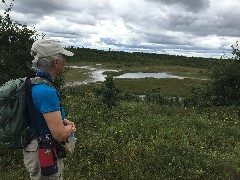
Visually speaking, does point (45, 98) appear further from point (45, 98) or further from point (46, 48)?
point (46, 48)

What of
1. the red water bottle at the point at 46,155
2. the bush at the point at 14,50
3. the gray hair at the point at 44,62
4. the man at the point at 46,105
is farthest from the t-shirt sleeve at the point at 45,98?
the bush at the point at 14,50

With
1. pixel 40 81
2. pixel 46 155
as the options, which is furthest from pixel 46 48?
pixel 46 155

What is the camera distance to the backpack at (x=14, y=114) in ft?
12.1

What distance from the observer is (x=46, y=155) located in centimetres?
374

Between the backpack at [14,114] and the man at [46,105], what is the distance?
0.09 m

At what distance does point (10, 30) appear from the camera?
620 inches

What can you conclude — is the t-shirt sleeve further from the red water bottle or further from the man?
the red water bottle

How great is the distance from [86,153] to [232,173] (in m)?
3.96

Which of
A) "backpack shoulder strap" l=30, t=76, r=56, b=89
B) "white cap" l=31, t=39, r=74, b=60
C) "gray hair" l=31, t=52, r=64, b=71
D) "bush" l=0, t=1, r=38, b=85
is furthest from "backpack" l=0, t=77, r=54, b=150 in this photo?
"bush" l=0, t=1, r=38, b=85

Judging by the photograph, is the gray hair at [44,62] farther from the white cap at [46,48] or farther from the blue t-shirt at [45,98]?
the blue t-shirt at [45,98]

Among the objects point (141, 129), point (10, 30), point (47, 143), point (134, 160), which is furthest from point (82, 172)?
point (10, 30)

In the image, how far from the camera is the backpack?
12.1ft

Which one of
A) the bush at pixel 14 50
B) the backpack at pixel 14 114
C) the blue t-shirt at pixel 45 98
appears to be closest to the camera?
the blue t-shirt at pixel 45 98

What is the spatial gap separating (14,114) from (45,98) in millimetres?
427
